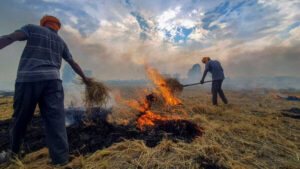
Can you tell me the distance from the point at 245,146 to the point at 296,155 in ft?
2.39

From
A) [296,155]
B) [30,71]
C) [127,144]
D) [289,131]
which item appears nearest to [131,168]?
[127,144]

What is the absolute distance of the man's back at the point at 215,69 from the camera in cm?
690

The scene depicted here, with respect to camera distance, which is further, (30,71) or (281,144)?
(281,144)

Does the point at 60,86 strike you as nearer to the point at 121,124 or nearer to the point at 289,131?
the point at 121,124

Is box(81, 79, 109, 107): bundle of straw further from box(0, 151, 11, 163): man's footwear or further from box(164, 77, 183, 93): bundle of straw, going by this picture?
box(164, 77, 183, 93): bundle of straw

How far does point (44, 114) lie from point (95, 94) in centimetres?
165

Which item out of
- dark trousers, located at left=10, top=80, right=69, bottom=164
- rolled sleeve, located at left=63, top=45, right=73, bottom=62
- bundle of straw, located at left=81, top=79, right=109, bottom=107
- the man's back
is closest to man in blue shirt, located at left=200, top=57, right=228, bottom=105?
the man's back

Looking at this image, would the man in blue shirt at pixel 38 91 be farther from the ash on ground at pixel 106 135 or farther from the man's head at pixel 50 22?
the ash on ground at pixel 106 135

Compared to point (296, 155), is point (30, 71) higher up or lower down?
higher up

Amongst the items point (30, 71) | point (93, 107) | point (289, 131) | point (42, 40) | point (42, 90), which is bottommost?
point (289, 131)

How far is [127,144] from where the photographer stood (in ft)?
8.28

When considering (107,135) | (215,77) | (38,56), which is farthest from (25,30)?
(215,77)

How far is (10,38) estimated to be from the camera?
1.84m

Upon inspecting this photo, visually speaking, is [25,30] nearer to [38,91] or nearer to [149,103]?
[38,91]
